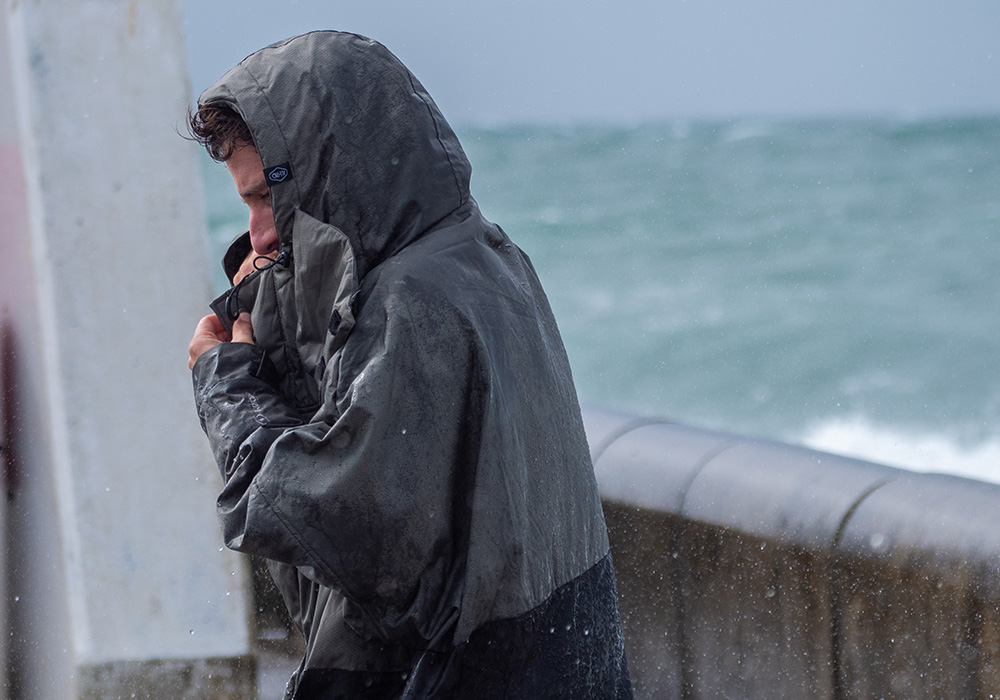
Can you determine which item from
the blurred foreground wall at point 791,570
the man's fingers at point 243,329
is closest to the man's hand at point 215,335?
the man's fingers at point 243,329

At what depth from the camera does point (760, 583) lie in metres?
3.31

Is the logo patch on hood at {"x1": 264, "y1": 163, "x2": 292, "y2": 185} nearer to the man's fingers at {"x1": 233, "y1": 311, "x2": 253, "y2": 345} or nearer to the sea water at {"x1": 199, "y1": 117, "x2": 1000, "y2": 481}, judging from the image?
the man's fingers at {"x1": 233, "y1": 311, "x2": 253, "y2": 345}

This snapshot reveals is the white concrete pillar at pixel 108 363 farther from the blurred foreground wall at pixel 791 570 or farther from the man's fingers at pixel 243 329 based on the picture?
the man's fingers at pixel 243 329

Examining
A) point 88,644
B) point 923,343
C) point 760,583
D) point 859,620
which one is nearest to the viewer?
point 859,620

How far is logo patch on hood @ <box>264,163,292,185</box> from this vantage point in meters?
1.81

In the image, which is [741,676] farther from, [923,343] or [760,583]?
[923,343]

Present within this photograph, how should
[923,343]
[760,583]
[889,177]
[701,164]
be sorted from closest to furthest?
[760,583] → [923,343] → [889,177] → [701,164]

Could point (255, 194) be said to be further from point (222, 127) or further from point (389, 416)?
point (389, 416)

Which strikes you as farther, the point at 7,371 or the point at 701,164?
the point at 701,164

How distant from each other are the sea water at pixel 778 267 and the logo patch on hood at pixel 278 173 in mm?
13858

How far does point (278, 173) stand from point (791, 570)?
1990 millimetres

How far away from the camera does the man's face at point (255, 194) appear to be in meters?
1.89

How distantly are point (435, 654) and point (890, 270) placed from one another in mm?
25735

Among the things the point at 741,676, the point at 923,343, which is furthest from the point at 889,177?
the point at 741,676
